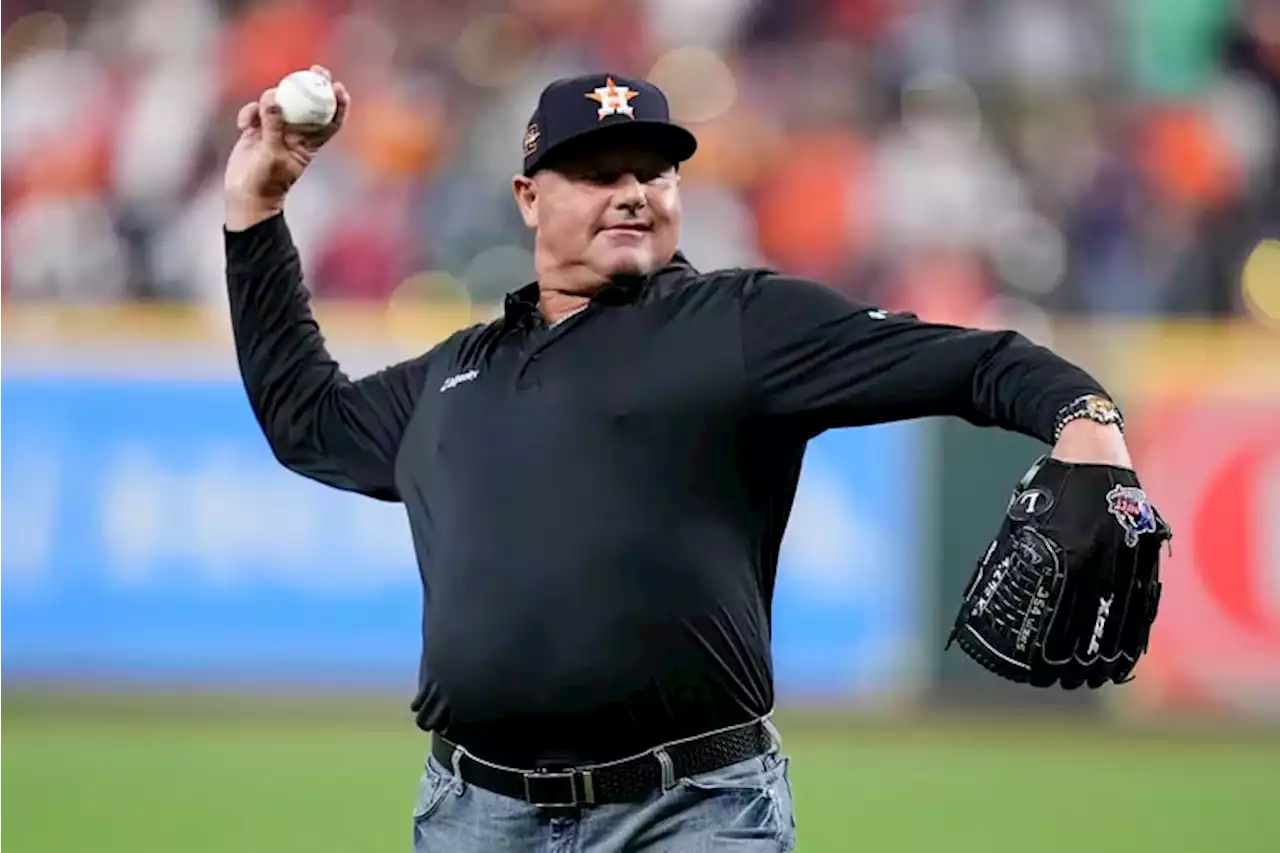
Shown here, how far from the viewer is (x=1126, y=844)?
7.56m

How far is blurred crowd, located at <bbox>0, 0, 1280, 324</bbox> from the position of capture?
1138cm

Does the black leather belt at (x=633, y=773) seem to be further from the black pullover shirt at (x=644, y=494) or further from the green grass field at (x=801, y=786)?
the green grass field at (x=801, y=786)

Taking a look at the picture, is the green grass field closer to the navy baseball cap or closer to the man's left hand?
the navy baseball cap

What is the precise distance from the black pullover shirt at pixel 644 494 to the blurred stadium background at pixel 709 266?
3.73 meters

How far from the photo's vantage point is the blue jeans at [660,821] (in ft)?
12.2

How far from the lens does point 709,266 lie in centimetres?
1145

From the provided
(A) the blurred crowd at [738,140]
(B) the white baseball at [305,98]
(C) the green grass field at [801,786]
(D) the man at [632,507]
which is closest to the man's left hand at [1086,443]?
(D) the man at [632,507]

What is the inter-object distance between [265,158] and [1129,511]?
6.85 feet

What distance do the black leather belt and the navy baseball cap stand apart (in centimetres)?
108

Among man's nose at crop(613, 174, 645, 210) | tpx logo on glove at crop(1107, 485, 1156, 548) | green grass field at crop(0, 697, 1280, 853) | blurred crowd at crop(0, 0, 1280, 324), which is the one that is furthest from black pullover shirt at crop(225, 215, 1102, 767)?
blurred crowd at crop(0, 0, 1280, 324)

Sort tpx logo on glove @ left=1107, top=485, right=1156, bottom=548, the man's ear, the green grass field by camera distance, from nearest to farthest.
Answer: tpx logo on glove @ left=1107, top=485, right=1156, bottom=548, the man's ear, the green grass field

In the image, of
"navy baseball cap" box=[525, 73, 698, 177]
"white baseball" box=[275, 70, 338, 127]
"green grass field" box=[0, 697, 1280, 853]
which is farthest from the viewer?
"green grass field" box=[0, 697, 1280, 853]

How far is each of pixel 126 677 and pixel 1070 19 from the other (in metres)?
6.30

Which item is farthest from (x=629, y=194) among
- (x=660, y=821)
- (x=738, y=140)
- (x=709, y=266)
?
(x=738, y=140)
